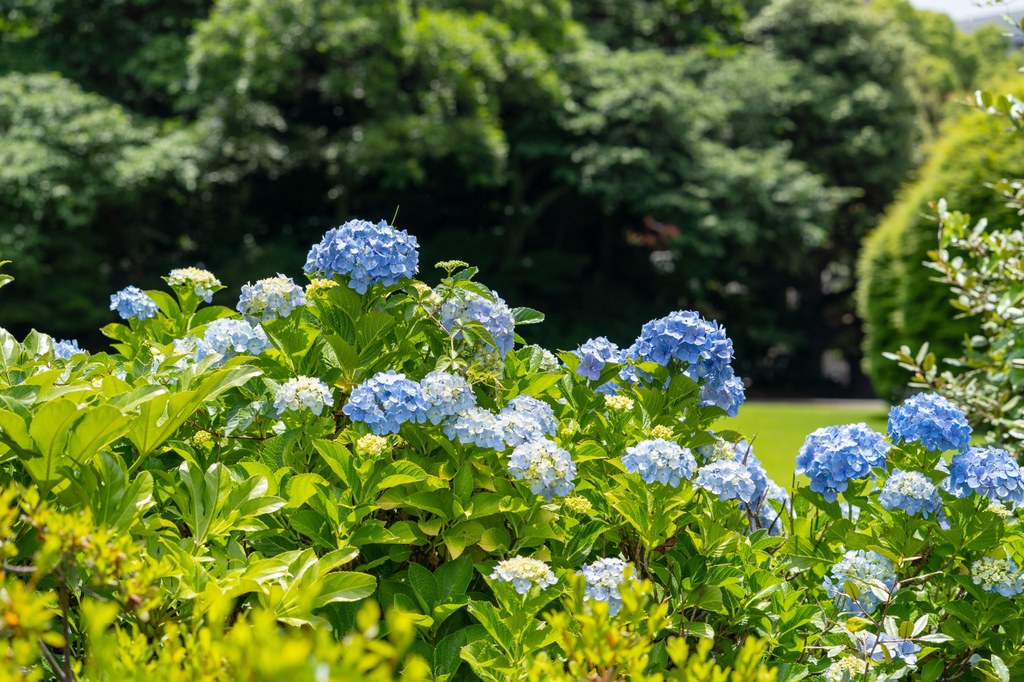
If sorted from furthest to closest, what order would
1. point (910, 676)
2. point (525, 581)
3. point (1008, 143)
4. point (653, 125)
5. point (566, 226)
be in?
point (566, 226), point (653, 125), point (1008, 143), point (910, 676), point (525, 581)

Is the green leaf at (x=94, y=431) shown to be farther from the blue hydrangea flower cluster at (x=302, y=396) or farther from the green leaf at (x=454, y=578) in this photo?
the green leaf at (x=454, y=578)

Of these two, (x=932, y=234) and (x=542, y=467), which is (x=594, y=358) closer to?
(x=542, y=467)

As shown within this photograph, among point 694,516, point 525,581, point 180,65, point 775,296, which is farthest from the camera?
point 775,296

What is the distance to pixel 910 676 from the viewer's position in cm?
214

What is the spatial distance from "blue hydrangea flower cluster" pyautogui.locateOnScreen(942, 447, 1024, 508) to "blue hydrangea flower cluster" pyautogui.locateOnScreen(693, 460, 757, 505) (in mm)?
459

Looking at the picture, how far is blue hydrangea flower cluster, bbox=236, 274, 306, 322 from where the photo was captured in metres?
2.09

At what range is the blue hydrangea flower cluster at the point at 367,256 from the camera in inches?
74.3

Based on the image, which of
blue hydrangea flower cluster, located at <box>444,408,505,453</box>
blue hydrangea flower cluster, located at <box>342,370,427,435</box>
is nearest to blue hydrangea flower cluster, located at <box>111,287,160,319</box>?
blue hydrangea flower cluster, located at <box>342,370,427,435</box>

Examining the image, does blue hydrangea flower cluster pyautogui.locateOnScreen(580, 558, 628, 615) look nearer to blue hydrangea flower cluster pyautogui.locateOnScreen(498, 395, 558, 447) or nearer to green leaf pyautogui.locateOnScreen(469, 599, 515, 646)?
green leaf pyautogui.locateOnScreen(469, 599, 515, 646)

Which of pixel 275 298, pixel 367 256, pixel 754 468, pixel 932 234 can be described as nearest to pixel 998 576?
pixel 754 468

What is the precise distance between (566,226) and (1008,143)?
32.6ft

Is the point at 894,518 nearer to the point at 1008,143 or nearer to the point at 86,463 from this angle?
the point at 86,463

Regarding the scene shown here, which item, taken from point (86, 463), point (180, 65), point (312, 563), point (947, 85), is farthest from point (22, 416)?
point (947, 85)

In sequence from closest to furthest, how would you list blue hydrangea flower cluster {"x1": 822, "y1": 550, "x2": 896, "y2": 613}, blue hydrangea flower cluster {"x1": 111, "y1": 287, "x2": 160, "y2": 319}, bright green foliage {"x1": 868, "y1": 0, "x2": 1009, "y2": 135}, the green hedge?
1. blue hydrangea flower cluster {"x1": 822, "y1": 550, "x2": 896, "y2": 613}
2. blue hydrangea flower cluster {"x1": 111, "y1": 287, "x2": 160, "y2": 319}
3. the green hedge
4. bright green foliage {"x1": 868, "y1": 0, "x2": 1009, "y2": 135}
